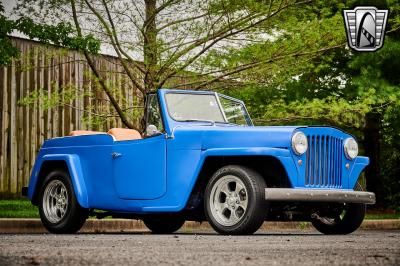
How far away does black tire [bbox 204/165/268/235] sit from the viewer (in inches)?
325

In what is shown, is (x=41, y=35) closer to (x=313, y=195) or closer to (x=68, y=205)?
(x=68, y=205)

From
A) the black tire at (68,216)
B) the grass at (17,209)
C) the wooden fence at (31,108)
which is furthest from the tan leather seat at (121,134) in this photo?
the wooden fence at (31,108)

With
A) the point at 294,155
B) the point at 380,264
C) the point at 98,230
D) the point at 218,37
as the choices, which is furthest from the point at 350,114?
the point at 380,264

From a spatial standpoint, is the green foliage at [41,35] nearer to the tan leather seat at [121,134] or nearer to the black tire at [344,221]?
the tan leather seat at [121,134]

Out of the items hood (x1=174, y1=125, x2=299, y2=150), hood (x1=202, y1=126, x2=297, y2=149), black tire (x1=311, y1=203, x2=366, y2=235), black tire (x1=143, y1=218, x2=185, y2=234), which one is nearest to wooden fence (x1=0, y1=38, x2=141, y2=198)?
black tire (x1=143, y1=218, x2=185, y2=234)

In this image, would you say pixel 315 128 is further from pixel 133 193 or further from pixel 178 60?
pixel 178 60

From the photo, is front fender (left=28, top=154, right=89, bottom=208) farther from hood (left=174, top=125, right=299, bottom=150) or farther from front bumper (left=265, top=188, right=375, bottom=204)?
front bumper (left=265, top=188, right=375, bottom=204)

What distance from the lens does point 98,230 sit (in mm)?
11656

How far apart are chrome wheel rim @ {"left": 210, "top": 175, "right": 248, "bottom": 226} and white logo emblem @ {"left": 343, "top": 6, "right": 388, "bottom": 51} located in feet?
21.2

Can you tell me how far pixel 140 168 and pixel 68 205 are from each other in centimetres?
118

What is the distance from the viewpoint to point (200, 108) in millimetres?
9812

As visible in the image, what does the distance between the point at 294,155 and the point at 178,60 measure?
5021 mm

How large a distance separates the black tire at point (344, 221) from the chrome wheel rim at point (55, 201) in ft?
9.92

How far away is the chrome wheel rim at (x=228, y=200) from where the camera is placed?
8.49 meters
